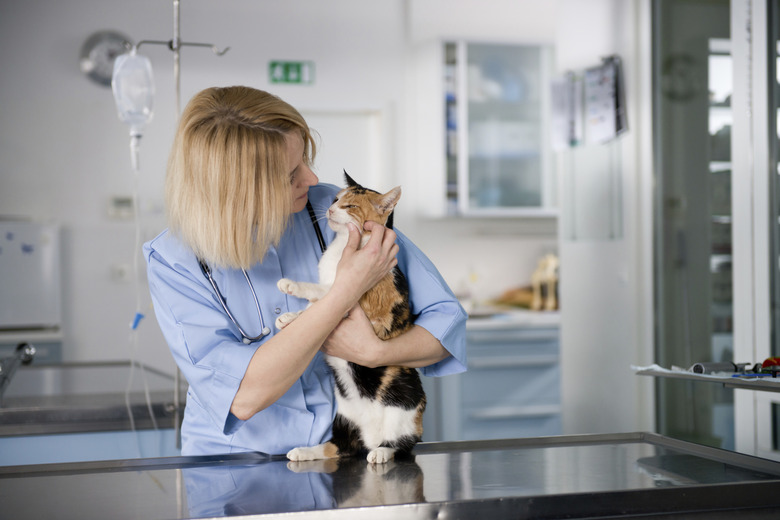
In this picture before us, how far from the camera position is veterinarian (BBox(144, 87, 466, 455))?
1072 millimetres

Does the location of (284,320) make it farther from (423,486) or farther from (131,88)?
(131,88)

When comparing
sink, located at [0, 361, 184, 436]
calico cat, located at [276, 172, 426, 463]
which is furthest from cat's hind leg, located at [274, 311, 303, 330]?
sink, located at [0, 361, 184, 436]

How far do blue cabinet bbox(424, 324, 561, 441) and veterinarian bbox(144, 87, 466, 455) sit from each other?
110 inches

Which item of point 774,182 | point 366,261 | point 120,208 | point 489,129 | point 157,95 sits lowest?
point 366,261

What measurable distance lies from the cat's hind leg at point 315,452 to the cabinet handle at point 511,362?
2885 mm

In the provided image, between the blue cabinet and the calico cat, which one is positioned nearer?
the calico cat

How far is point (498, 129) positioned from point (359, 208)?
3.36 m

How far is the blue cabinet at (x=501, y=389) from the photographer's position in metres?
4.00

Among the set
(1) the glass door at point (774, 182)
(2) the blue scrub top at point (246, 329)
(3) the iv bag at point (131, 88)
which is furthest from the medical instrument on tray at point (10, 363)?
(1) the glass door at point (774, 182)

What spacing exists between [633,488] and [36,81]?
433cm

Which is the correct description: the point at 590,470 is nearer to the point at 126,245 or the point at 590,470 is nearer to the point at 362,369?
the point at 362,369

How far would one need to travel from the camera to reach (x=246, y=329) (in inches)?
47.8

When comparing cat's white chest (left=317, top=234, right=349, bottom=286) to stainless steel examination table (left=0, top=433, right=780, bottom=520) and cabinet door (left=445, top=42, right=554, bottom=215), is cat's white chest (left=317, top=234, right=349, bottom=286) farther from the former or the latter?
cabinet door (left=445, top=42, right=554, bottom=215)

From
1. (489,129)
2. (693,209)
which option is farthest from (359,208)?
(489,129)
